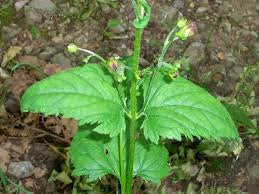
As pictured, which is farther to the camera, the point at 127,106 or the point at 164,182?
the point at 164,182

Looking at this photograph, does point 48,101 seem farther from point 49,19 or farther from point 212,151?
point 49,19

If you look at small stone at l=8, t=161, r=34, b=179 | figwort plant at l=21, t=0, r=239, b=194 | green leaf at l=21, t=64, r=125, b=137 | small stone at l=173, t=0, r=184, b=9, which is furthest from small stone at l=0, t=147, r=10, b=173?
small stone at l=173, t=0, r=184, b=9

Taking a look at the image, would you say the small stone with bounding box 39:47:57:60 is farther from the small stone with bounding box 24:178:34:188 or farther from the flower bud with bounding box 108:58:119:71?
the flower bud with bounding box 108:58:119:71

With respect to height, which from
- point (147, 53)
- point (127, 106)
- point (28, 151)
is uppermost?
point (147, 53)

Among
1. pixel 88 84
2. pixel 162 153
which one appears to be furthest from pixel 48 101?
pixel 162 153

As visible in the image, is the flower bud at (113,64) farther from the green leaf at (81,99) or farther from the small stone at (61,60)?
the small stone at (61,60)

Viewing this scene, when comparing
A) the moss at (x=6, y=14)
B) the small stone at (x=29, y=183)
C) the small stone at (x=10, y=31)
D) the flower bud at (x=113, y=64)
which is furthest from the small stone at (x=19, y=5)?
the flower bud at (x=113, y=64)
